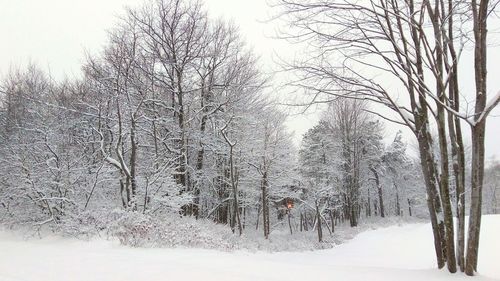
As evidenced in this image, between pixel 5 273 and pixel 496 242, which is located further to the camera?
pixel 496 242

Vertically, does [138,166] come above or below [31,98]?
below

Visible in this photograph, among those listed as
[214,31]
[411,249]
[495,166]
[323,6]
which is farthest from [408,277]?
[495,166]

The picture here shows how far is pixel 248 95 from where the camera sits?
24.2 m

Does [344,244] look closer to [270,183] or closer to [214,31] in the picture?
[270,183]

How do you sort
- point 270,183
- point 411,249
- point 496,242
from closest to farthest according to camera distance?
1. point 496,242
2. point 411,249
3. point 270,183

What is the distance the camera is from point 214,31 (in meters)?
22.1

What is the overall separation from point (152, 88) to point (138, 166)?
3962 mm

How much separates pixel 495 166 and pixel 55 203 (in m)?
60.7

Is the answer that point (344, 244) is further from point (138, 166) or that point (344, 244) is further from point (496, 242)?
point (138, 166)

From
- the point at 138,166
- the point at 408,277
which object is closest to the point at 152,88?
the point at 138,166

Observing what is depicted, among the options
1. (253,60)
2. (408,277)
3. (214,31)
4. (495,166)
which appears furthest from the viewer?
(495,166)

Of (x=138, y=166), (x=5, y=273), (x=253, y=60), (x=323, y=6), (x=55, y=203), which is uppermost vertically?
(x=253, y=60)

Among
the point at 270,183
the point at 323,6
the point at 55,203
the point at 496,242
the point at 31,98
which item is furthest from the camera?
the point at 270,183

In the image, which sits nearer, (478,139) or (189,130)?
(478,139)
